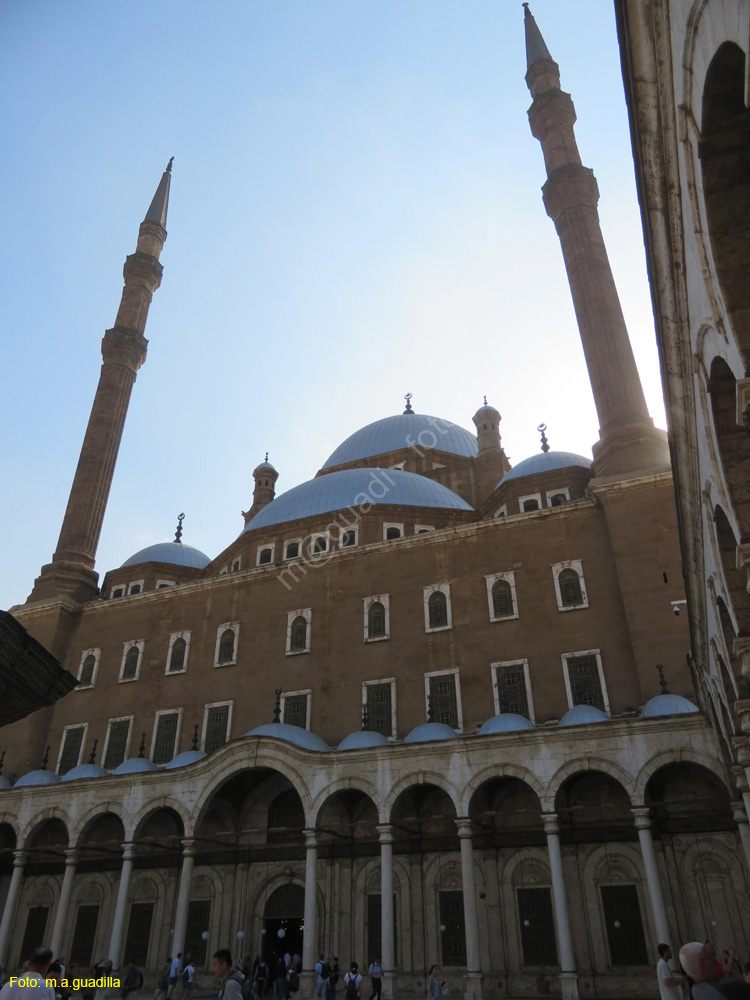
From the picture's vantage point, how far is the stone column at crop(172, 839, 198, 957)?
14984 millimetres

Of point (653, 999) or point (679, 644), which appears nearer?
point (653, 999)

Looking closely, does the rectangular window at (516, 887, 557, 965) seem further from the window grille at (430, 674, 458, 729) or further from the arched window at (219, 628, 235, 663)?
the arched window at (219, 628, 235, 663)

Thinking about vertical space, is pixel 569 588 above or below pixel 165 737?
above

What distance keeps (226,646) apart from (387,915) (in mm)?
9115

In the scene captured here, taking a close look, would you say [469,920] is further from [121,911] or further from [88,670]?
[88,670]

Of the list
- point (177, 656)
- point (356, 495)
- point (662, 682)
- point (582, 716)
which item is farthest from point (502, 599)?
point (177, 656)

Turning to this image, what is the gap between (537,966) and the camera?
14.4 meters

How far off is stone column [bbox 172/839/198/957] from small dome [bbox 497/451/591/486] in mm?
14859

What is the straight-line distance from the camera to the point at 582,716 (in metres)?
14.6

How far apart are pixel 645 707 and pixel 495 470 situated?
53.2 ft

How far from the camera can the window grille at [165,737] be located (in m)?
19.9

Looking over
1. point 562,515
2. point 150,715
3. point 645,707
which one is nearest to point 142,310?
point 150,715

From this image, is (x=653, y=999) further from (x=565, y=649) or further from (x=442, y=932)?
(x=565, y=649)

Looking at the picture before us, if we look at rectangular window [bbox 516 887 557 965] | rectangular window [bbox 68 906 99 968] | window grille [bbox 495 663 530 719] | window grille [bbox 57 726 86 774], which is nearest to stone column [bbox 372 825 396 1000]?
rectangular window [bbox 516 887 557 965]
